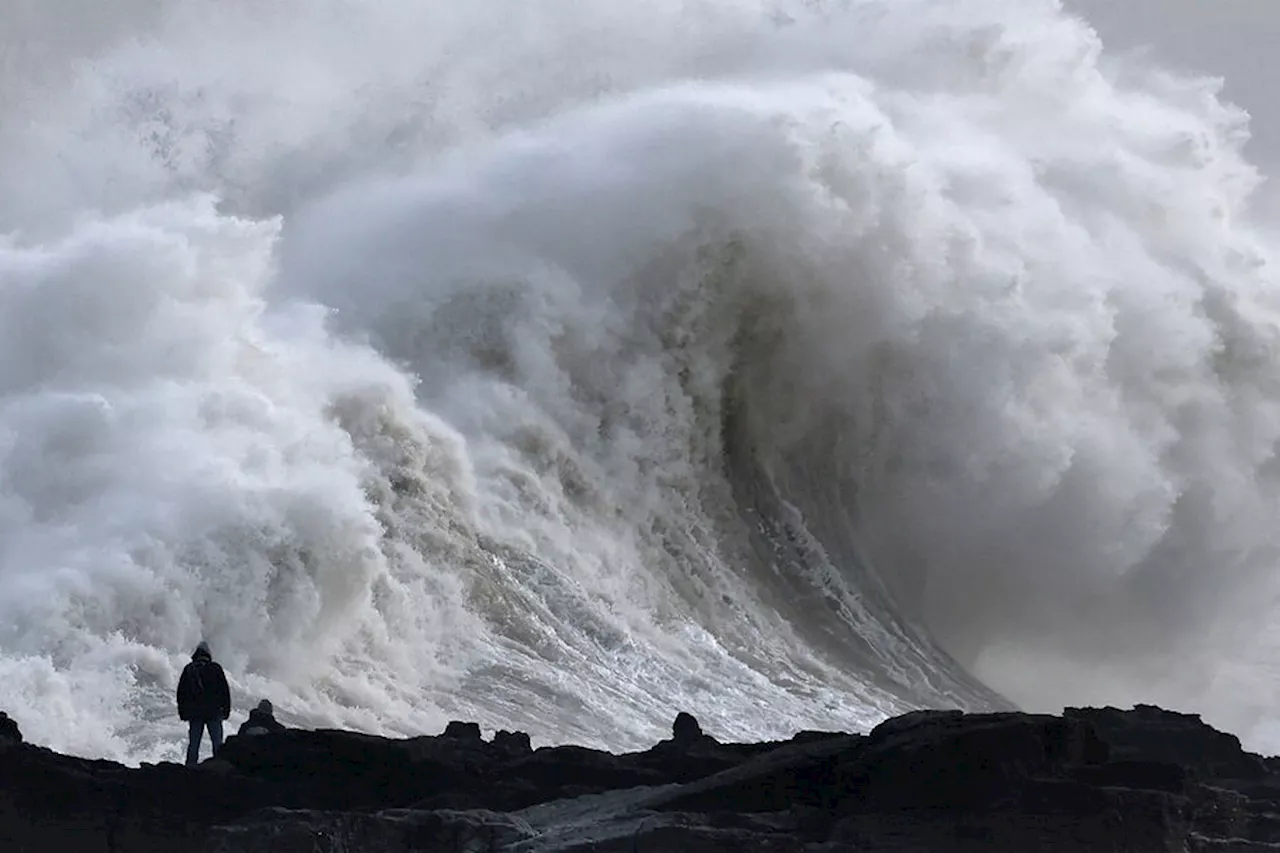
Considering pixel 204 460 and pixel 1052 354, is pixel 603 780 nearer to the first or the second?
pixel 204 460

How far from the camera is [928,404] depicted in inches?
1019

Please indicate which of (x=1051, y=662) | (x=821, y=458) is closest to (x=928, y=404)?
(x=821, y=458)

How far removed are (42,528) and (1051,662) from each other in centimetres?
1275

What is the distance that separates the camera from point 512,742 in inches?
493

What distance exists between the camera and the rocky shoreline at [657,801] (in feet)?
33.8

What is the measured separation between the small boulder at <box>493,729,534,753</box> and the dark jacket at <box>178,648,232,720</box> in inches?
57.8

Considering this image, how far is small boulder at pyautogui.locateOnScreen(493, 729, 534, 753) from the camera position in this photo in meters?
12.4

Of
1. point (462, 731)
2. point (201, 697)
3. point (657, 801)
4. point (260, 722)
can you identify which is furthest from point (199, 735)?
point (657, 801)

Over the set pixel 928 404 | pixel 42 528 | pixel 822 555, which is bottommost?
pixel 42 528

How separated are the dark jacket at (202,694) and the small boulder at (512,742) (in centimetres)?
147

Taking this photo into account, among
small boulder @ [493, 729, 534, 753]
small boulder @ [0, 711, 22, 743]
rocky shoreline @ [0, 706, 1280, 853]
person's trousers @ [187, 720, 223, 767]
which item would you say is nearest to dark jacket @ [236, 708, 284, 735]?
person's trousers @ [187, 720, 223, 767]

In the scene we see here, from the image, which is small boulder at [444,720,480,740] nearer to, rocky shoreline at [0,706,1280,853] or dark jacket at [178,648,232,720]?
rocky shoreline at [0,706,1280,853]

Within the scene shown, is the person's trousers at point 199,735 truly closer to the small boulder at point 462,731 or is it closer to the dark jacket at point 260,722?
the dark jacket at point 260,722

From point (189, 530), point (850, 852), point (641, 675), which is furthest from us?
point (641, 675)
